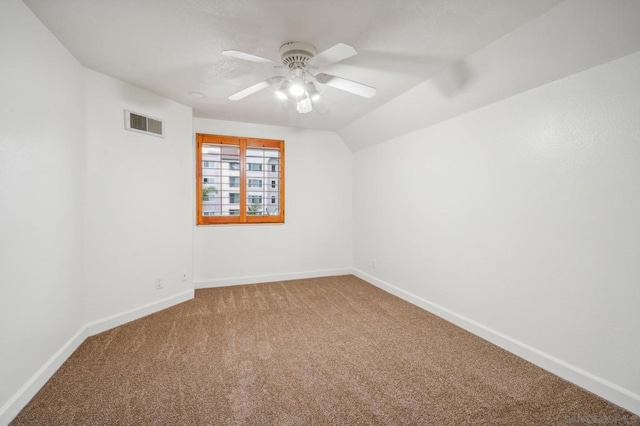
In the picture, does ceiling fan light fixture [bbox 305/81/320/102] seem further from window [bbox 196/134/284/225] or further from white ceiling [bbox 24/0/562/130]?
window [bbox 196/134/284/225]

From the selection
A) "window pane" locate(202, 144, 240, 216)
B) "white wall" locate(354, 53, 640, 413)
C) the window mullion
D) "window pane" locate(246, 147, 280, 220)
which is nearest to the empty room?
"white wall" locate(354, 53, 640, 413)

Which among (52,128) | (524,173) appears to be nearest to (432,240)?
(524,173)

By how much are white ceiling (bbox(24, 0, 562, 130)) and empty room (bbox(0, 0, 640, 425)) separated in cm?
2

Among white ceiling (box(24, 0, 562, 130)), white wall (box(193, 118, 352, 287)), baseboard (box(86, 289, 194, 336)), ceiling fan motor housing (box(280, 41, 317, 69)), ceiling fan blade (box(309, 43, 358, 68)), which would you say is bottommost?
baseboard (box(86, 289, 194, 336))

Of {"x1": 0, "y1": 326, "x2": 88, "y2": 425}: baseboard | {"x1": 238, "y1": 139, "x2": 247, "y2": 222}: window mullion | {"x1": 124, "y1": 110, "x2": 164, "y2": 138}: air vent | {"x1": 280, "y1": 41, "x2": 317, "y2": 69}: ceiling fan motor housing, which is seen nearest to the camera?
{"x1": 0, "y1": 326, "x2": 88, "y2": 425}: baseboard

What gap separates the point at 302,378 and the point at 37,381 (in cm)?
172

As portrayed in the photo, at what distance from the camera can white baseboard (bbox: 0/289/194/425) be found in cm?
164

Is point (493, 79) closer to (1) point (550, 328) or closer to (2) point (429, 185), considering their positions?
(2) point (429, 185)

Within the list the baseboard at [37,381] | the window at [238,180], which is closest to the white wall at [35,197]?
the baseboard at [37,381]

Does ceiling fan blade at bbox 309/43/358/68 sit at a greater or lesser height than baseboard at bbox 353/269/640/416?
greater

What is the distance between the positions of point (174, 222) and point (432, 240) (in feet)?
10.1

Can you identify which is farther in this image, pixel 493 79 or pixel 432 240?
pixel 432 240

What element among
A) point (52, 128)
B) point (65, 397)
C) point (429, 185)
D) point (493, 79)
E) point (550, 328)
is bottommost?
point (65, 397)

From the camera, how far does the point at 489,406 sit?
176cm
